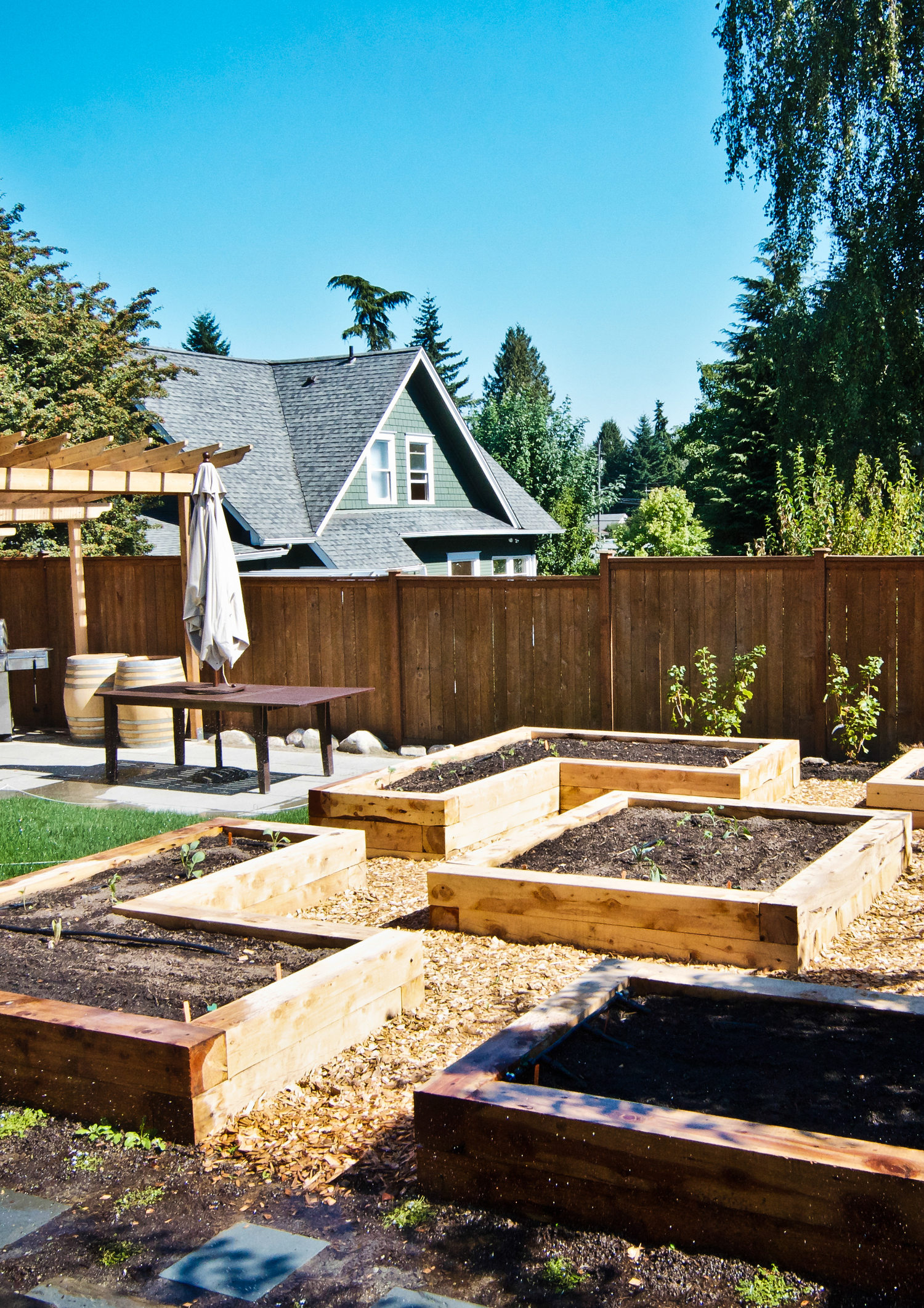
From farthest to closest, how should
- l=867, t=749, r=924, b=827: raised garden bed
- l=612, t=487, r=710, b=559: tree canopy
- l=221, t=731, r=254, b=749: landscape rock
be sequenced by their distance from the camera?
l=612, t=487, r=710, b=559: tree canopy
l=221, t=731, r=254, b=749: landscape rock
l=867, t=749, r=924, b=827: raised garden bed

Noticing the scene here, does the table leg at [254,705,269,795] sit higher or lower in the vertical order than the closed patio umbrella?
lower

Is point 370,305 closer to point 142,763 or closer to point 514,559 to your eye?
point 514,559

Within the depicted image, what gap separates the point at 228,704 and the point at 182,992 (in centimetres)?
501

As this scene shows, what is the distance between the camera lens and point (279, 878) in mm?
5418

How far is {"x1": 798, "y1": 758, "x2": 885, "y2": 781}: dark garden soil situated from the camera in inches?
337

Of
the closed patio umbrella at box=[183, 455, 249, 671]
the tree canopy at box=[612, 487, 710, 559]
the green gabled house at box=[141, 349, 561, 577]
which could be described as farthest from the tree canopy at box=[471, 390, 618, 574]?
the closed patio umbrella at box=[183, 455, 249, 671]

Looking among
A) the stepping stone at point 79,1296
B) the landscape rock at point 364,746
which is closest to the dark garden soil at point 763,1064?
the stepping stone at point 79,1296

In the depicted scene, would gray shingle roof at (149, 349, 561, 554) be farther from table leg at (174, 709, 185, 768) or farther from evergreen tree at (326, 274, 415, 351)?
evergreen tree at (326, 274, 415, 351)

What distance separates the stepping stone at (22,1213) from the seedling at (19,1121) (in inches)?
13.6

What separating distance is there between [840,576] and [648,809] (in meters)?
3.61

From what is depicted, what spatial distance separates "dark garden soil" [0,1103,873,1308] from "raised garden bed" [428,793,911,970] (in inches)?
81.6

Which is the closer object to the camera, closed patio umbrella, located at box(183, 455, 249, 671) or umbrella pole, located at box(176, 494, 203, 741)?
closed patio umbrella, located at box(183, 455, 249, 671)

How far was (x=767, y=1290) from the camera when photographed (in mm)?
2393

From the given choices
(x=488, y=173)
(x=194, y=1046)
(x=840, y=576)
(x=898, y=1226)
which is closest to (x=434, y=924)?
(x=194, y=1046)
